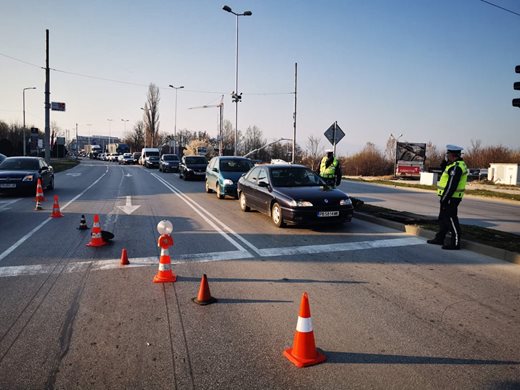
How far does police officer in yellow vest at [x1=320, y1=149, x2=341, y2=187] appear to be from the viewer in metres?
12.5

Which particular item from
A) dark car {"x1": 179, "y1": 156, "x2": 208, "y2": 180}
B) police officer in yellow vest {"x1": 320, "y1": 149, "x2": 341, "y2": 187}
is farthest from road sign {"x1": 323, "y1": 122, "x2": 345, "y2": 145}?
dark car {"x1": 179, "y1": 156, "x2": 208, "y2": 180}

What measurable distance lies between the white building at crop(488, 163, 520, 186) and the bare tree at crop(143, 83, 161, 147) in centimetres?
6233

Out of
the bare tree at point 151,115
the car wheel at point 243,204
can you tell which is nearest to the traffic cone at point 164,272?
the car wheel at point 243,204

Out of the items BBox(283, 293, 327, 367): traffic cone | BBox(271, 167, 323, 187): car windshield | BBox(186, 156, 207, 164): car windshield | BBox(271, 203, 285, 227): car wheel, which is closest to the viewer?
BBox(283, 293, 327, 367): traffic cone

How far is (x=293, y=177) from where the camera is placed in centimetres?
1116

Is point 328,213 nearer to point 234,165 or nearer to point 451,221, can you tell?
point 451,221

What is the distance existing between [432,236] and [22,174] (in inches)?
549

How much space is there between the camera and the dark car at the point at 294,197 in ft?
30.9

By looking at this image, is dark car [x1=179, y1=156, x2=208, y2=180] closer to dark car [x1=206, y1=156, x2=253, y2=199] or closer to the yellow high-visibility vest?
dark car [x1=206, y1=156, x2=253, y2=199]

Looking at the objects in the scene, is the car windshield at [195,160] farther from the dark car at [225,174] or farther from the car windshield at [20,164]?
the car windshield at [20,164]

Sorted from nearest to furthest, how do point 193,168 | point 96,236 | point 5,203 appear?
point 96,236
point 5,203
point 193,168

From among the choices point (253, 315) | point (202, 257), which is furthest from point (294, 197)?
point (253, 315)

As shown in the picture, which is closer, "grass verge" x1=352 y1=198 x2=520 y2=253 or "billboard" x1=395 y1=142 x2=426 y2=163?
"grass verge" x1=352 y1=198 x2=520 y2=253

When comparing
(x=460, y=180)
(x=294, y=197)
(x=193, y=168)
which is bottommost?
(x=294, y=197)
